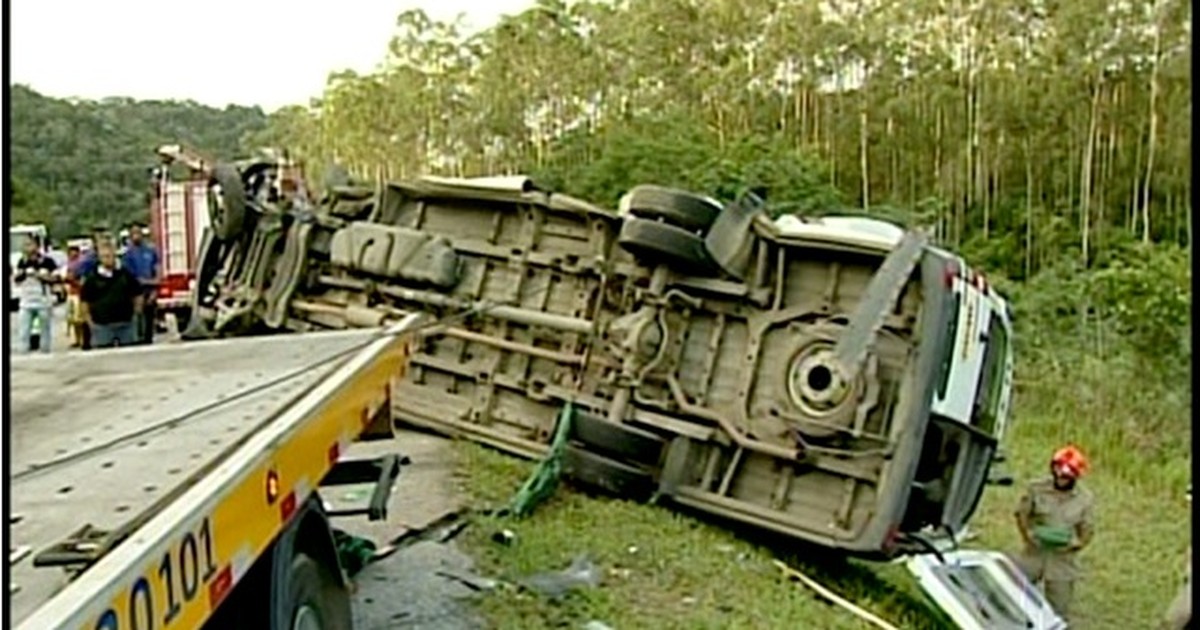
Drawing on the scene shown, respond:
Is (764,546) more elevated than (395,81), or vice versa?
(395,81)

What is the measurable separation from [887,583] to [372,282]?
3.23 metres

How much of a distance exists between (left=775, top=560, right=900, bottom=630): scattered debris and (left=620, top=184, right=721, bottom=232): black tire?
67.0 inches

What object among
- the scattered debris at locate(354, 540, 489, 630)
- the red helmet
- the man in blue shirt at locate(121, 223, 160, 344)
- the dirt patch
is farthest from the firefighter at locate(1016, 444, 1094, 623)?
the man in blue shirt at locate(121, 223, 160, 344)

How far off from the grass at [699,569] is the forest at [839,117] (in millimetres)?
7347

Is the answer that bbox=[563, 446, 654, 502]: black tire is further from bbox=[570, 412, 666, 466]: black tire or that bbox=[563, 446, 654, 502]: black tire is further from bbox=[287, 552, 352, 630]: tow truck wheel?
bbox=[287, 552, 352, 630]: tow truck wheel

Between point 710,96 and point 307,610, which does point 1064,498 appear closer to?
point 307,610

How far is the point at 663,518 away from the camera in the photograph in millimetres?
7906

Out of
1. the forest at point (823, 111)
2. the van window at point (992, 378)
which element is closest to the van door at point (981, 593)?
the van window at point (992, 378)

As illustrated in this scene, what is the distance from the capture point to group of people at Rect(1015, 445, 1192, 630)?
826cm

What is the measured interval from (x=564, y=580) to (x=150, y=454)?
3.52 m

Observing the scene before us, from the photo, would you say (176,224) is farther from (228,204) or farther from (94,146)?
(94,146)

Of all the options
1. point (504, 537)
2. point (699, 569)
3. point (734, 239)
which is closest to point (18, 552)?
point (504, 537)

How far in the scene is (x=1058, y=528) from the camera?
824cm

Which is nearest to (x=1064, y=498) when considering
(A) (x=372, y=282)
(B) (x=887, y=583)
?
(B) (x=887, y=583)
